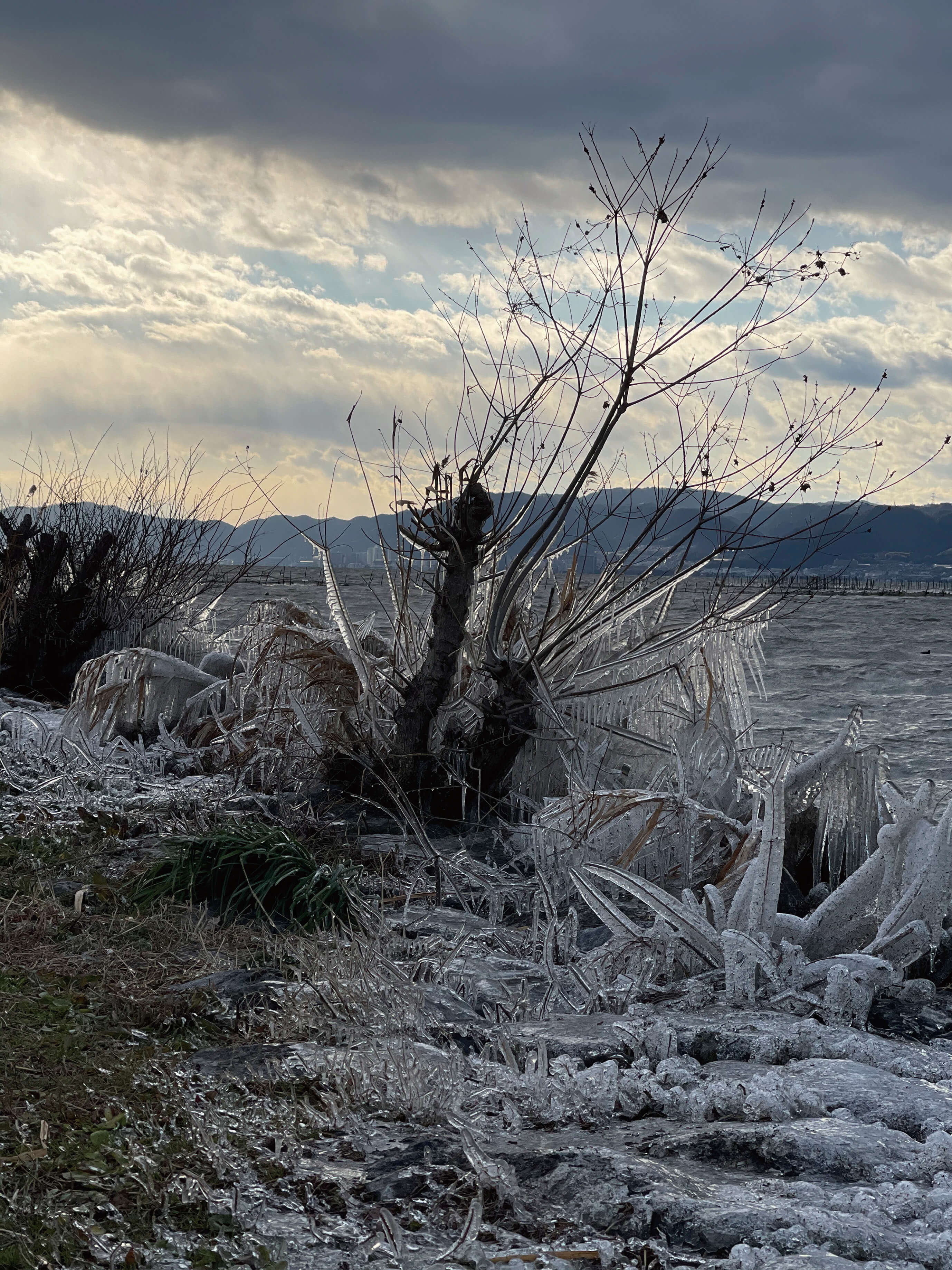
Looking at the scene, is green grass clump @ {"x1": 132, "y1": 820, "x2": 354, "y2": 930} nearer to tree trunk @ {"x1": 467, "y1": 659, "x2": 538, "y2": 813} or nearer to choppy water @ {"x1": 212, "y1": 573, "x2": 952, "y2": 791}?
tree trunk @ {"x1": 467, "y1": 659, "x2": 538, "y2": 813}

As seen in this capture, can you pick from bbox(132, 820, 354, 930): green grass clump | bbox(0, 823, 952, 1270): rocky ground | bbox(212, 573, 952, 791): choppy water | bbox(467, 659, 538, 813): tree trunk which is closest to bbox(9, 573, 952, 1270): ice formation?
bbox(0, 823, 952, 1270): rocky ground

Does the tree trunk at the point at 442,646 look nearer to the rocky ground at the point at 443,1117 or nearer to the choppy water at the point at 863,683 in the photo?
the choppy water at the point at 863,683

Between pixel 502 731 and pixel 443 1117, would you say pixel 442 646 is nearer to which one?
pixel 502 731

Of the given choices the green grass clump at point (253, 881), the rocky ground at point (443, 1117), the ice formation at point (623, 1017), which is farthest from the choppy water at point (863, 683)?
the rocky ground at point (443, 1117)

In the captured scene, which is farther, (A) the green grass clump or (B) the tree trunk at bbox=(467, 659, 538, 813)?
(B) the tree trunk at bbox=(467, 659, 538, 813)

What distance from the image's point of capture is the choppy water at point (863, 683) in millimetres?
14352

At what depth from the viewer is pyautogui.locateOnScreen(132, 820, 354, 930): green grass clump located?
4.92 m

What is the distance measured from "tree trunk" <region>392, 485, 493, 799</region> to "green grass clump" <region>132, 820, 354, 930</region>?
5.58 feet

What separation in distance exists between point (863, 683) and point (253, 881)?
22603 millimetres

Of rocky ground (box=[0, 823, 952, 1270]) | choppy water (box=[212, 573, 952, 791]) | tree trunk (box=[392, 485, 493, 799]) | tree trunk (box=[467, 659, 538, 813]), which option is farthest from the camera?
choppy water (box=[212, 573, 952, 791])

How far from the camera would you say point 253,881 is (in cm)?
511

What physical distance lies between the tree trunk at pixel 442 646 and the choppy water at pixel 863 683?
452 millimetres

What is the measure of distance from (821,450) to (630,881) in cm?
326

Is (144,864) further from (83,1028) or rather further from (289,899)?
(83,1028)
